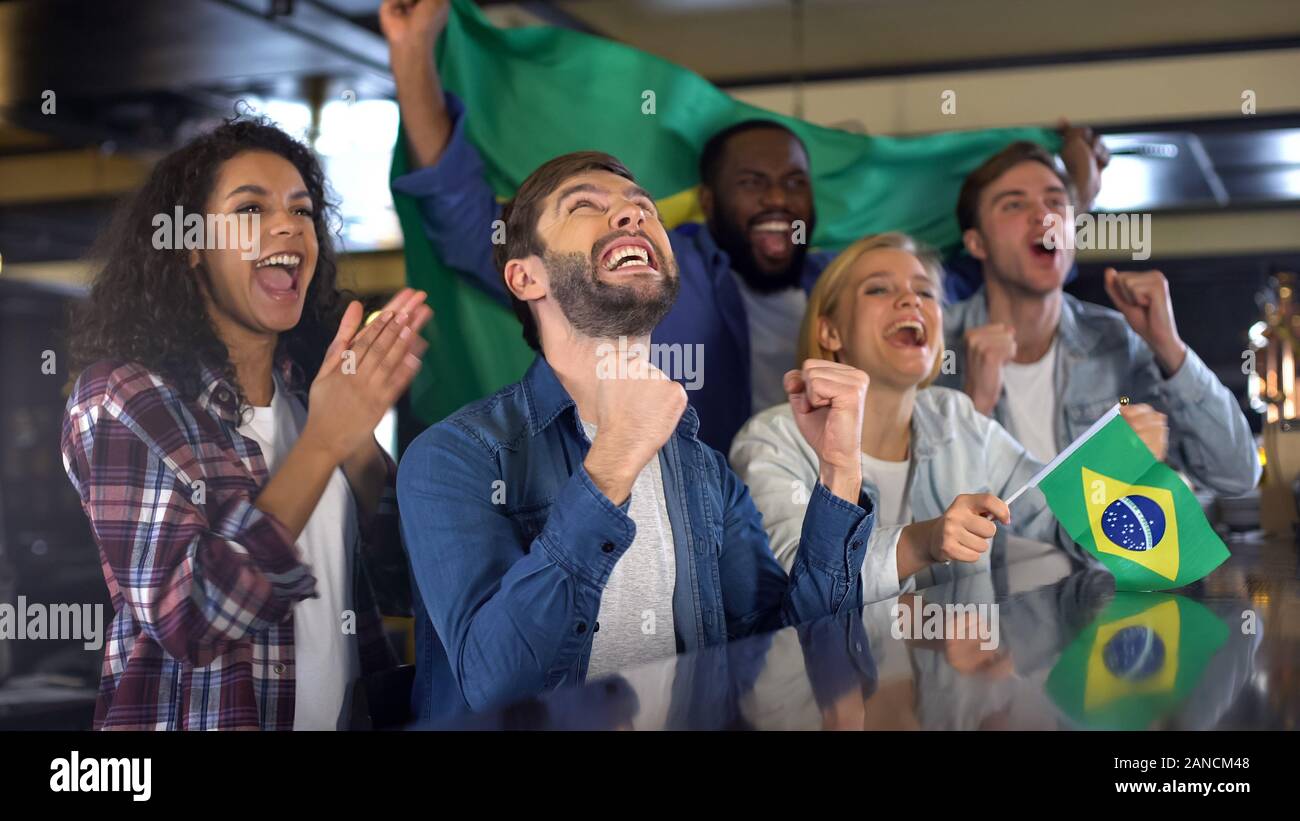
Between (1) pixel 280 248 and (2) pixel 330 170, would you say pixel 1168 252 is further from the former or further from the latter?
(1) pixel 280 248

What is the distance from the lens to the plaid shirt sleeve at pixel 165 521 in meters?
1.61

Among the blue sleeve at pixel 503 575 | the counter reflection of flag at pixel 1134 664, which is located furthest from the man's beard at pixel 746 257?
the blue sleeve at pixel 503 575

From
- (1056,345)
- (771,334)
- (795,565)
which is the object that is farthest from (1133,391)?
(795,565)

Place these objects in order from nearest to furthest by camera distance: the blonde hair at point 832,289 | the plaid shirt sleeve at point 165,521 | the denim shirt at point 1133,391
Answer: the plaid shirt sleeve at point 165,521 → the blonde hair at point 832,289 → the denim shirt at point 1133,391

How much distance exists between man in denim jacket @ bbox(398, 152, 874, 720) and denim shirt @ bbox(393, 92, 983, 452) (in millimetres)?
486

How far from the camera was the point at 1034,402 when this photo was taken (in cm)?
272

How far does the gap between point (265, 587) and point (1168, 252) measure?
6618 mm

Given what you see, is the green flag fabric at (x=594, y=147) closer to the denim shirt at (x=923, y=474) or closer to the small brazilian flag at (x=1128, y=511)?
the denim shirt at (x=923, y=474)

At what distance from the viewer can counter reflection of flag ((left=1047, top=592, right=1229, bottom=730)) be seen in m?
0.95

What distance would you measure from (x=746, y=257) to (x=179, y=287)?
4.17 feet

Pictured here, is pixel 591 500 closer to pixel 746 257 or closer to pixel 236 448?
pixel 236 448

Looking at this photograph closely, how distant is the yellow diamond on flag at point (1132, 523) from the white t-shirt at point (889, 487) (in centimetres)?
43

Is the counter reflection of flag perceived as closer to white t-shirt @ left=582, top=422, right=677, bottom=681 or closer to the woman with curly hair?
white t-shirt @ left=582, top=422, right=677, bottom=681
